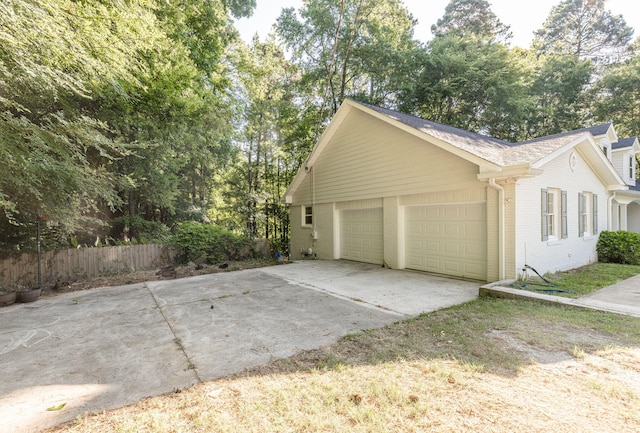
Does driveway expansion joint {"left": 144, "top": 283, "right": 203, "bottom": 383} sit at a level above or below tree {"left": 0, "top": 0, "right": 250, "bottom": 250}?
below

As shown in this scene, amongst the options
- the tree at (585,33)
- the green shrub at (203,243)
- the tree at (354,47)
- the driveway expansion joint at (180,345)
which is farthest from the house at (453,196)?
the tree at (585,33)

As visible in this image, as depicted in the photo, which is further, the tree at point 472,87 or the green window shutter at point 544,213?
the tree at point 472,87

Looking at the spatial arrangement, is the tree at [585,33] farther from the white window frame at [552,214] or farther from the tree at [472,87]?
the white window frame at [552,214]

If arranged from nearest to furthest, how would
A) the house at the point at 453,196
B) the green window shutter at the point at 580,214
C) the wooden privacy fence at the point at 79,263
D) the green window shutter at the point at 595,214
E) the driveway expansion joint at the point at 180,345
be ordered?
the driveway expansion joint at the point at 180,345
the house at the point at 453,196
the wooden privacy fence at the point at 79,263
the green window shutter at the point at 580,214
the green window shutter at the point at 595,214

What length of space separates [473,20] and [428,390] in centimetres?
2774

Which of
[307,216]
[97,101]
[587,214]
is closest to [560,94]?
[587,214]

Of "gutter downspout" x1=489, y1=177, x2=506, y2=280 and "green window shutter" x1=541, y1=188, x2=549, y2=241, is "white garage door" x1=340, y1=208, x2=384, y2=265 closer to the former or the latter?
"gutter downspout" x1=489, y1=177, x2=506, y2=280

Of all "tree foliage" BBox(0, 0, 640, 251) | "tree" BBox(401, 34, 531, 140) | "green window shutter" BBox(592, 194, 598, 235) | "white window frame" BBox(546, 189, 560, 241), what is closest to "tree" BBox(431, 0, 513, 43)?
"tree foliage" BBox(0, 0, 640, 251)

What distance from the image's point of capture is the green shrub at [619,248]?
9242 millimetres

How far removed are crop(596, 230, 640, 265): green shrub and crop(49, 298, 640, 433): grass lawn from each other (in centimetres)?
787

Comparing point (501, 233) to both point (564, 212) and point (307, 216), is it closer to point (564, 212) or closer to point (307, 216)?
point (564, 212)

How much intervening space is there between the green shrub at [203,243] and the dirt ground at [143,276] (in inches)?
21.9

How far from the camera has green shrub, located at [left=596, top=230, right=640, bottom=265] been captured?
9242mm

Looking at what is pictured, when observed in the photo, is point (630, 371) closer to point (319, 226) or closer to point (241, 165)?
point (319, 226)
